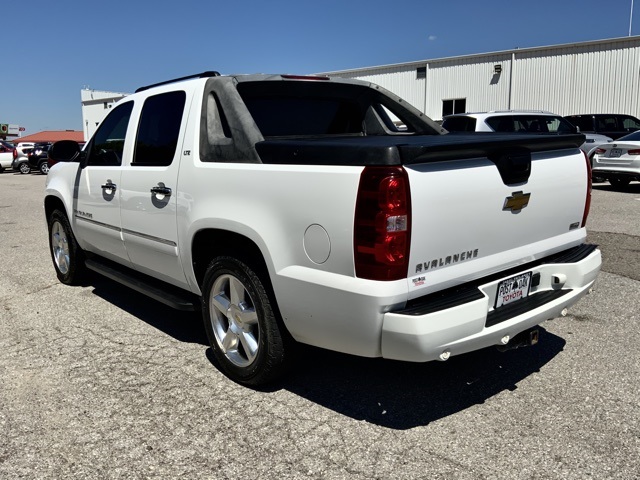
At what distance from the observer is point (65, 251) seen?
6.16 m

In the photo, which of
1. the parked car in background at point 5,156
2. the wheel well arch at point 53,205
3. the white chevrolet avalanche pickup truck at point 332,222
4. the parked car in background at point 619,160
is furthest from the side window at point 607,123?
the parked car in background at point 5,156

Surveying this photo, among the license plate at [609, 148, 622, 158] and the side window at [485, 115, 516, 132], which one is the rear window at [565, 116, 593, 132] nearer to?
the license plate at [609, 148, 622, 158]

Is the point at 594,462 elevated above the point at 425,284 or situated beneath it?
situated beneath

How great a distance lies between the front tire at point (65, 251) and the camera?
5.87 m

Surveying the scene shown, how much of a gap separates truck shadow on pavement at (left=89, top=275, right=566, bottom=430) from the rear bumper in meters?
0.54

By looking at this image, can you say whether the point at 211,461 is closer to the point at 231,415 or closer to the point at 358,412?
the point at 231,415

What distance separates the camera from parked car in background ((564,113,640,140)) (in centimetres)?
1714

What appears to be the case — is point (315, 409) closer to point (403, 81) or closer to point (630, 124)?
point (630, 124)

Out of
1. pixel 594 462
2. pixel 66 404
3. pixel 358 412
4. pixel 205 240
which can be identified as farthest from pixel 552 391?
pixel 66 404

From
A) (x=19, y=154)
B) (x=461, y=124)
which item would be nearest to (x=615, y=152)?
(x=461, y=124)

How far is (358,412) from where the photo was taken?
3.34 metres

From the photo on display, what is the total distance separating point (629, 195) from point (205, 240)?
40.5 ft

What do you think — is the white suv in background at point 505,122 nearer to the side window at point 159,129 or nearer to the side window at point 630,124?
the side window at point 630,124

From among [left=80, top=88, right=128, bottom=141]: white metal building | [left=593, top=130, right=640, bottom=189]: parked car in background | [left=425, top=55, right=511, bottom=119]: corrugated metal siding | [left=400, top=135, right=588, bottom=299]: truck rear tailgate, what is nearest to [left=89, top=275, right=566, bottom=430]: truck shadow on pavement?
[left=400, top=135, right=588, bottom=299]: truck rear tailgate
